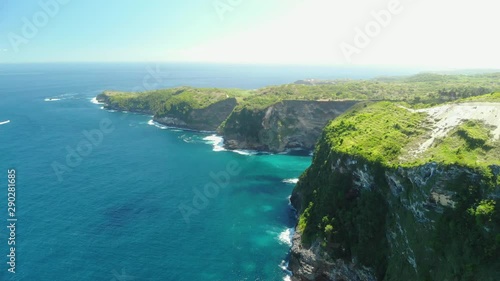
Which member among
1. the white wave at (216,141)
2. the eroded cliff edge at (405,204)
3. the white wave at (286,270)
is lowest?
the white wave at (216,141)

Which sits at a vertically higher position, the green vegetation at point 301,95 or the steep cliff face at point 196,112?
the green vegetation at point 301,95

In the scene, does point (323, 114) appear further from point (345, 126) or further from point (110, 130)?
point (110, 130)

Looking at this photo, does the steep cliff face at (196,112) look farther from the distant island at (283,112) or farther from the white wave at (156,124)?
the white wave at (156,124)

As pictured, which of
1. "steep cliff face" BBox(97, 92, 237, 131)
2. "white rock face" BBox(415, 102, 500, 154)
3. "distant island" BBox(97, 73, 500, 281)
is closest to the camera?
"distant island" BBox(97, 73, 500, 281)

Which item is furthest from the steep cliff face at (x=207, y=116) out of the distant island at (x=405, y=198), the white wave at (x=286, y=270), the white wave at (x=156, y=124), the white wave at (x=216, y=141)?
the white wave at (x=286, y=270)

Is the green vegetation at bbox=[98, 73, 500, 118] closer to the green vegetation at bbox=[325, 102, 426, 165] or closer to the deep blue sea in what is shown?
the deep blue sea

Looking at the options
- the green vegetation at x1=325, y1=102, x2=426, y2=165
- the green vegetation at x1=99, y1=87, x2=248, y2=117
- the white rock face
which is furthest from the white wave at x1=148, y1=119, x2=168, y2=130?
the white rock face
